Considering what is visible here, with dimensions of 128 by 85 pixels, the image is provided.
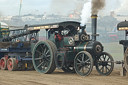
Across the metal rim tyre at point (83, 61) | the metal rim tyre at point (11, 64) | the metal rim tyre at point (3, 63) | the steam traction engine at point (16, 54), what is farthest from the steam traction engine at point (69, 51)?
the metal rim tyre at point (3, 63)

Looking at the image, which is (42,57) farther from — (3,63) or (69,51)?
(3,63)

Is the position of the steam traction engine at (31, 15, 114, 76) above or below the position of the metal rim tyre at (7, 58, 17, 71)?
above

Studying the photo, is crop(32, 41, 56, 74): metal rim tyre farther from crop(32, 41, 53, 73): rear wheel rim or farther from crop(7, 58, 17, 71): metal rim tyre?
crop(7, 58, 17, 71): metal rim tyre

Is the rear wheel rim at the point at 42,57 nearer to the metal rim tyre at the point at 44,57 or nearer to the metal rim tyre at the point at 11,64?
the metal rim tyre at the point at 44,57

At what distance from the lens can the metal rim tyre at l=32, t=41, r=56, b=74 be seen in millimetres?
12930

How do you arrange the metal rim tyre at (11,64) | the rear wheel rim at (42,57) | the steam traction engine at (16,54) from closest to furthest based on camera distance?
the rear wheel rim at (42,57), the metal rim tyre at (11,64), the steam traction engine at (16,54)

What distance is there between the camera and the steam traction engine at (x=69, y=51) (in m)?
12.4

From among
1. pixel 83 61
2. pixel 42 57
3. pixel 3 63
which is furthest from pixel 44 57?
pixel 3 63

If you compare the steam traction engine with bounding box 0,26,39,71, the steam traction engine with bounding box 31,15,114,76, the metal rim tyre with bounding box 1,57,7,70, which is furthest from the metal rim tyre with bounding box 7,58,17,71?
the steam traction engine with bounding box 31,15,114,76

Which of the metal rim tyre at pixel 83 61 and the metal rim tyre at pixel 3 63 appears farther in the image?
the metal rim tyre at pixel 3 63

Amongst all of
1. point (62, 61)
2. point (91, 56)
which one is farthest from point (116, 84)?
point (62, 61)

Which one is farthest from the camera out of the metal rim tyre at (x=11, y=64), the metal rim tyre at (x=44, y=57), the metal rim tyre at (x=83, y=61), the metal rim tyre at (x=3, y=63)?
the metal rim tyre at (x=3, y=63)

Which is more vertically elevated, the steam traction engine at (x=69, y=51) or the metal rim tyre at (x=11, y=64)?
the steam traction engine at (x=69, y=51)

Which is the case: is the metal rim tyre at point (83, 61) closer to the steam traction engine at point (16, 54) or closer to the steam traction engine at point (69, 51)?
the steam traction engine at point (69, 51)
